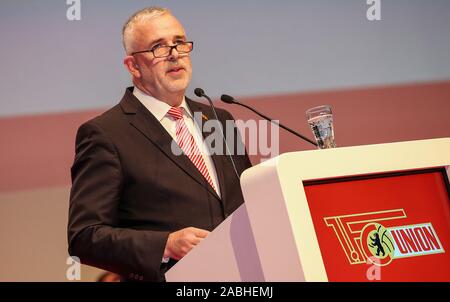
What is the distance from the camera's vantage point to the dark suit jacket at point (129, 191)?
2.05 meters

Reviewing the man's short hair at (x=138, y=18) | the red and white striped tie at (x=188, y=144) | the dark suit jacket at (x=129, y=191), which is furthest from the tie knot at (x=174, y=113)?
the man's short hair at (x=138, y=18)

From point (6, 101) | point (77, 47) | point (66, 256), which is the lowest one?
point (66, 256)

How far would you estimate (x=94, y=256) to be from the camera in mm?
2016

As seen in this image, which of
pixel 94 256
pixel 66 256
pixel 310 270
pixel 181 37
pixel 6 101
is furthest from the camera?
pixel 66 256

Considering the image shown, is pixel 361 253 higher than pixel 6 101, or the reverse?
pixel 6 101

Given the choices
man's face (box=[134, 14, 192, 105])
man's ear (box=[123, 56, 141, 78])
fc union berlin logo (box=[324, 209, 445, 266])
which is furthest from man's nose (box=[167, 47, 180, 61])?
fc union berlin logo (box=[324, 209, 445, 266])

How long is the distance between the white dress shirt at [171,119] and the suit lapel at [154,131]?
0.15ft

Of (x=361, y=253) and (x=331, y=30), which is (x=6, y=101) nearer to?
(x=331, y=30)

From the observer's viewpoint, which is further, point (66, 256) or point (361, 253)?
point (66, 256)

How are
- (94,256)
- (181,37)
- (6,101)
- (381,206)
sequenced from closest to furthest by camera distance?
(381,206)
(94,256)
(181,37)
(6,101)

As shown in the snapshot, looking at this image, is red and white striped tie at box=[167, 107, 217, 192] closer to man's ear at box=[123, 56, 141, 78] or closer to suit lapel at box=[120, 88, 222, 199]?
suit lapel at box=[120, 88, 222, 199]

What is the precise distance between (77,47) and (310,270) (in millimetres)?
1947

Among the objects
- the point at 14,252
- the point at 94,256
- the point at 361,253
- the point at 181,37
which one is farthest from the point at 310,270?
the point at 14,252

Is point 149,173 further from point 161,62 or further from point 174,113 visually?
point 161,62
